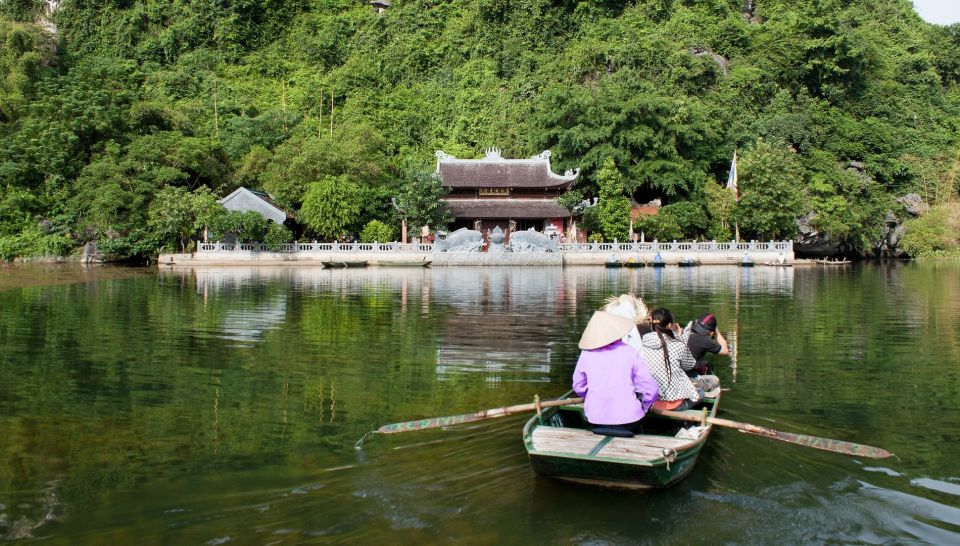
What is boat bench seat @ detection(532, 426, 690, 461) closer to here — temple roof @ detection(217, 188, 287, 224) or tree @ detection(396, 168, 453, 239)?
temple roof @ detection(217, 188, 287, 224)

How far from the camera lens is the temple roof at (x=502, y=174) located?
45625 mm

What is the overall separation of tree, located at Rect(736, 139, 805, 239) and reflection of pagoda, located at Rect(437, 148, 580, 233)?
30.9 ft

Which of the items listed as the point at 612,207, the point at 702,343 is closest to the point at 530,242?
the point at 612,207

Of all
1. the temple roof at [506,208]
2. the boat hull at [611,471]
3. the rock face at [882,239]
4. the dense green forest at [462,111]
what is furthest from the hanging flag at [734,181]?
the boat hull at [611,471]

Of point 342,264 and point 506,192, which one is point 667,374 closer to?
point 342,264

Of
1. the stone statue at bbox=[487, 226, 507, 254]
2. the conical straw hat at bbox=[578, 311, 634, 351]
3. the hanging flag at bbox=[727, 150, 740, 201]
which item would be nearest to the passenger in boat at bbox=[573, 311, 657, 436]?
the conical straw hat at bbox=[578, 311, 634, 351]

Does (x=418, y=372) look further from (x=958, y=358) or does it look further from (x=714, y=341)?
(x=958, y=358)

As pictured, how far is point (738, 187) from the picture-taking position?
144ft

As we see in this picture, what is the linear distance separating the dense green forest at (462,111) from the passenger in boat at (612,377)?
114 ft

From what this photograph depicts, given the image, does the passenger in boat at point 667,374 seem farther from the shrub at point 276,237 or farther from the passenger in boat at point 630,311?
the shrub at point 276,237

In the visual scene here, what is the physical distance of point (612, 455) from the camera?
623 cm

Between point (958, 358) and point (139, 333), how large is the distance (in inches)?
566

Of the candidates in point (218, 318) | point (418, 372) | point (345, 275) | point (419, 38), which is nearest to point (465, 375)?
point (418, 372)

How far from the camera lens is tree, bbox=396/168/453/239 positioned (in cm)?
4231
